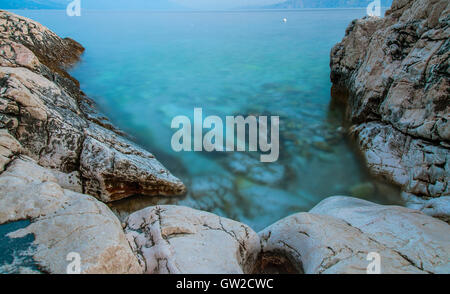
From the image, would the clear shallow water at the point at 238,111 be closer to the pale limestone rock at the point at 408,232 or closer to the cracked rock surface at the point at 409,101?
the cracked rock surface at the point at 409,101

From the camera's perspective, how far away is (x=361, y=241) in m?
2.34

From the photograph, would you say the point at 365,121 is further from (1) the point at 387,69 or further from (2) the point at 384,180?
(2) the point at 384,180

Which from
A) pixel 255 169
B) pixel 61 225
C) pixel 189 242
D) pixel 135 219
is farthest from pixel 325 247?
pixel 255 169

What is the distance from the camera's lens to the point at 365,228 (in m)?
2.58

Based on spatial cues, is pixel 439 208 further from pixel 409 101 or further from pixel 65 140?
pixel 65 140

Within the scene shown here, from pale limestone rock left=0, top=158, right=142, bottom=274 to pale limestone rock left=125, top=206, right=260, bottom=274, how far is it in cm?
26

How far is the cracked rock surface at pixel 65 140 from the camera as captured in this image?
10.6 ft

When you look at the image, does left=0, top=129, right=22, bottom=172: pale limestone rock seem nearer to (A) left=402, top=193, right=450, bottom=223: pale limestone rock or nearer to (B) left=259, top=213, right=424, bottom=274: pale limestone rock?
(B) left=259, top=213, right=424, bottom=274: pale limestone rock

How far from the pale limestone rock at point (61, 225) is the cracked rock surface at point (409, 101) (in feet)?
11.0

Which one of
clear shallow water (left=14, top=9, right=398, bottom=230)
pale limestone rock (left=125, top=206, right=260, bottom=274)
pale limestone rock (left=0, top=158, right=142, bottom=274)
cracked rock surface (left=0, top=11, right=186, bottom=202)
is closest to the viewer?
pale limestone rock (left=0, top=158, right=142, bottom=274)

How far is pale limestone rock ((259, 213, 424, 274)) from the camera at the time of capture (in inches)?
79.5

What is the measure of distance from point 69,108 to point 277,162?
392cm

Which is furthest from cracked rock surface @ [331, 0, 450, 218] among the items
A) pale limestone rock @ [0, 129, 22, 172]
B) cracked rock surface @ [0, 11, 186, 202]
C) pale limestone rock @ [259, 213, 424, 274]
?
pale limestone rock @ [0, 129, 22, 172]

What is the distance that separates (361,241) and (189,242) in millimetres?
1603
